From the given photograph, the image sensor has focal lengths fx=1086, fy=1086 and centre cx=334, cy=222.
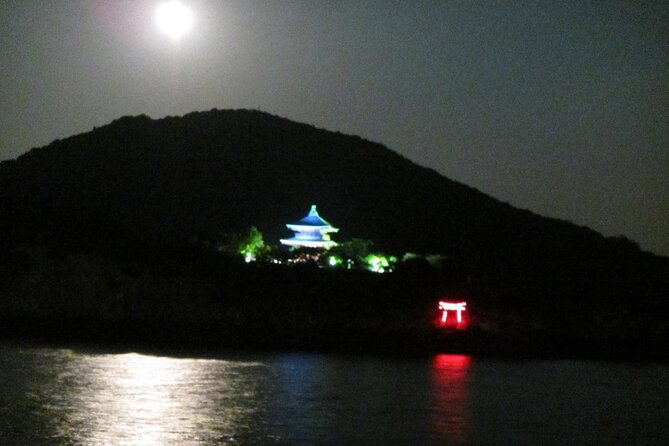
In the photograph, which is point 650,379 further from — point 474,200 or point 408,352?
point 474,200

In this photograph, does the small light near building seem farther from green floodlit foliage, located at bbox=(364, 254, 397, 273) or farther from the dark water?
green floodlit foliage, located at bbox=(364, 254, 397, 273)

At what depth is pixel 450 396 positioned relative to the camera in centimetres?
2780

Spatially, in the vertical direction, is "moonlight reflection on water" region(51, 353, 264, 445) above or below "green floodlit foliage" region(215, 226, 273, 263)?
below

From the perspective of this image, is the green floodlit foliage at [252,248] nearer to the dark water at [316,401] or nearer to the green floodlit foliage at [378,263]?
the green floodlit foliage at [378,263]

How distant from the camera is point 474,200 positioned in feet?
236

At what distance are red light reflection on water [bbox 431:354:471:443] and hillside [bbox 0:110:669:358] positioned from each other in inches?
218

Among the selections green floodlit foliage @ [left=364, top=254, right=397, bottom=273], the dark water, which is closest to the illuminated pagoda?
green floodlit foliage @ [left=364, top=254, right=397, bottom=273]

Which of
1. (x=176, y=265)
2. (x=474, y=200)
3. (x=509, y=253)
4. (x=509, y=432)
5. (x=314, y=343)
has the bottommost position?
→ (x=509, y=432)

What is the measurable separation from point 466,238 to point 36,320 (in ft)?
96.5

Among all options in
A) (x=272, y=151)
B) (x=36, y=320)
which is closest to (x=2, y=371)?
(x=36, y=320)

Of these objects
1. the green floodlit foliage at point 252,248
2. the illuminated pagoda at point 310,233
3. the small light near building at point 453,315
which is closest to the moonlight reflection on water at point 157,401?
the small light near building at point 453,315

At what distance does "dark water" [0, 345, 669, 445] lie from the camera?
21.3 m

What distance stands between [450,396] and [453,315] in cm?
1227

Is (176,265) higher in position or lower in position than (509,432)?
higher
